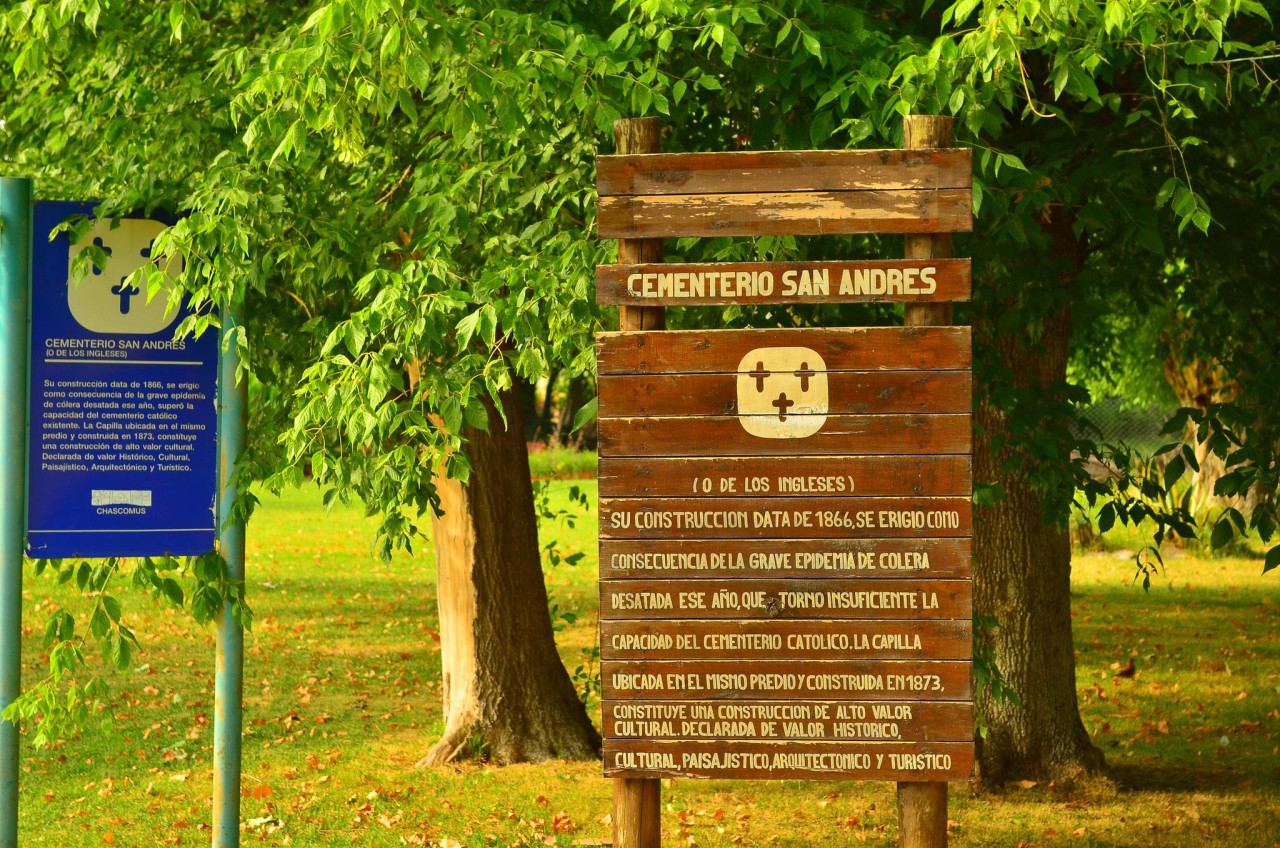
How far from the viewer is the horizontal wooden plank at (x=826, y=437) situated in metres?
3.69

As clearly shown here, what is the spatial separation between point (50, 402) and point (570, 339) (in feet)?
6.35

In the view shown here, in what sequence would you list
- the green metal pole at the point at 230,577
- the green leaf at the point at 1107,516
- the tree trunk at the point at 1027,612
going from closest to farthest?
1. the green metal pole at the point at 230,577
2. the green leaf at the point at 1107,516
3. the tree trunk at the point at 1027,612

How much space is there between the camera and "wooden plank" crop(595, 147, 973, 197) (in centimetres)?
371

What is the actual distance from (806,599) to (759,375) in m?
0.64

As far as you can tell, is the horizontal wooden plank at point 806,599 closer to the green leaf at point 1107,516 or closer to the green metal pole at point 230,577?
the green metal pole at point 230,577

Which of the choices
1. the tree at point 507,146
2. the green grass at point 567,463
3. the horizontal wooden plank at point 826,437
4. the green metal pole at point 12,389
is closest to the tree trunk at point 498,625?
the tree at point 507,146

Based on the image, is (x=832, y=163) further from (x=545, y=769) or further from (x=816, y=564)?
(x=545, y=769)

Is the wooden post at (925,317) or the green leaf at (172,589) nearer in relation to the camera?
the wooden post at (925,317)

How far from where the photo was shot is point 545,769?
7.93m

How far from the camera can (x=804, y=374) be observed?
12.1 ft

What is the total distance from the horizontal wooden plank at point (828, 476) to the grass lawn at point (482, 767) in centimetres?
346

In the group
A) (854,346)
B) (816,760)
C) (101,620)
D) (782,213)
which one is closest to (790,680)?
(816,760)

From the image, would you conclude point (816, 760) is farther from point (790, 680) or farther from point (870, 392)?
point (870, 392)

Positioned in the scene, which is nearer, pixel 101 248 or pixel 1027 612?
pixel 101 248
